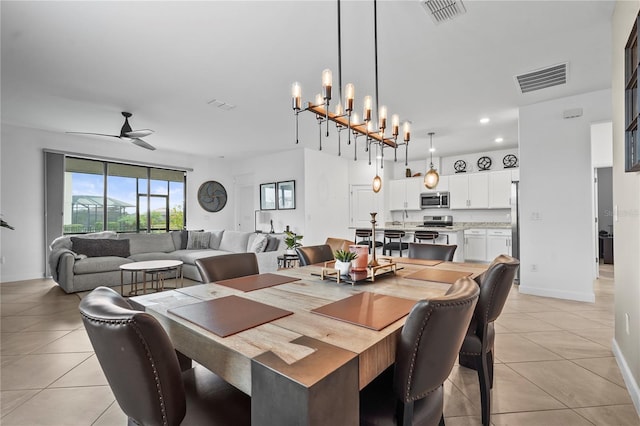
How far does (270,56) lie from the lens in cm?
288

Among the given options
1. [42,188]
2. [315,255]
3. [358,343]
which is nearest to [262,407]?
[358,343]

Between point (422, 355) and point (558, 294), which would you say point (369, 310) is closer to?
point (422, 355)

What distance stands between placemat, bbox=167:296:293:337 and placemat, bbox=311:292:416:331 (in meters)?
0.20

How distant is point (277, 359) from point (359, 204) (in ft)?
23.8

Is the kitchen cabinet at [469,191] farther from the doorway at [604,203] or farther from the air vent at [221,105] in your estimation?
the air vent at [221,105]

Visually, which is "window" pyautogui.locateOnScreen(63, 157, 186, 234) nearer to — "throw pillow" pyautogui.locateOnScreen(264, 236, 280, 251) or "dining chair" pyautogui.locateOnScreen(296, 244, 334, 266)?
"throw pillow" pyautogui.locateOnScreen(264, 236, 280, 251)

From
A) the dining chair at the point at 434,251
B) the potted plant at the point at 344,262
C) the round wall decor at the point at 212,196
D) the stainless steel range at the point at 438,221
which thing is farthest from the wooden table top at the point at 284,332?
the round wall decor at the point at 212,196

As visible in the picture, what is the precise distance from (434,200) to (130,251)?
660cm

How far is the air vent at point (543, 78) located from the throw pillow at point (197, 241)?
581 centimetres

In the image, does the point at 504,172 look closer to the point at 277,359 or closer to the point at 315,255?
the point at 315,255

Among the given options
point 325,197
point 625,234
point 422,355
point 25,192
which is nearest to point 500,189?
point 325,197

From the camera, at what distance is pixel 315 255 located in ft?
8.68

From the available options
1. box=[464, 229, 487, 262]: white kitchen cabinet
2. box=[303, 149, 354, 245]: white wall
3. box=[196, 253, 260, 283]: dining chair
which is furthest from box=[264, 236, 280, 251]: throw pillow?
box=[464, 229, 487, 262]: white kitchen cabinet

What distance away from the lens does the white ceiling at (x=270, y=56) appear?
89.1 inches
